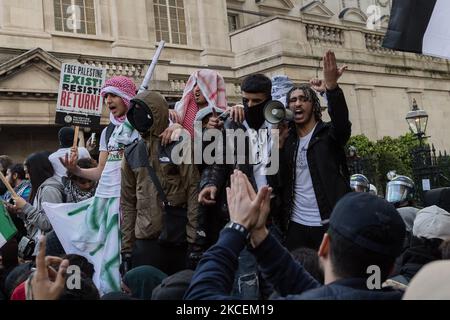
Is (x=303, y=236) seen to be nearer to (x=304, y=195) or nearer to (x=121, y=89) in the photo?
(x=304, y=195)

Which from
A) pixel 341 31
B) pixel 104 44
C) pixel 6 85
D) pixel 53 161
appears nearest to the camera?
pixel 53 161

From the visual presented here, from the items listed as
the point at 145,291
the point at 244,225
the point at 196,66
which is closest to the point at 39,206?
the point at 145,291

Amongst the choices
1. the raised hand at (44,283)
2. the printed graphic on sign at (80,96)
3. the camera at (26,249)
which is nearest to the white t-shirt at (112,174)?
the camera at (26,249)

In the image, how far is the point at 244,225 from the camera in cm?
260

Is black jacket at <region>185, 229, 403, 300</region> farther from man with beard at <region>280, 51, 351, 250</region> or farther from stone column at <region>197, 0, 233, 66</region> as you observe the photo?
stone column at <region>197, 0, 233, 66</region>

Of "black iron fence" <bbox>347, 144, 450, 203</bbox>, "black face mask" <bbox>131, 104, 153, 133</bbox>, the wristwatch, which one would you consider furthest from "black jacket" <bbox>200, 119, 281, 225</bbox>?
"black iron fence" <bbox>347, 144, 450, 203</bbox>

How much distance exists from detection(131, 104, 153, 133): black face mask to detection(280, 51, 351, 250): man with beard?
1.05 m

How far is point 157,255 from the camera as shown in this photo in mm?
4637

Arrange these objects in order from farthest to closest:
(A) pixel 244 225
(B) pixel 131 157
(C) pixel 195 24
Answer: (C) pixel 195 24 < (B) pixel 131 157 < (A) pixel 244 225

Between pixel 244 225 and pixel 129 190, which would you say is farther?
pixel 129 190

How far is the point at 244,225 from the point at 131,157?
241 centimetres

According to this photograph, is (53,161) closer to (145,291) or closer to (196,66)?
(145,291)

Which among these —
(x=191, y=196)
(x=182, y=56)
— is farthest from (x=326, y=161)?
(x=182, y=56)

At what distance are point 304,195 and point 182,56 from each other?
1691cm
